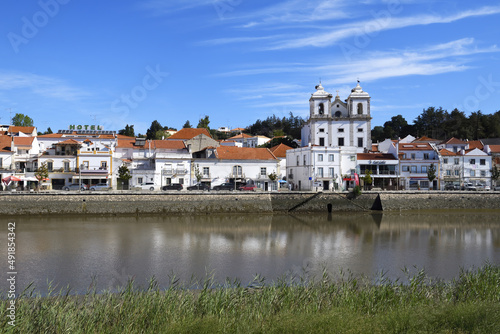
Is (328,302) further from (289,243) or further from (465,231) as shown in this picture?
(465,231)

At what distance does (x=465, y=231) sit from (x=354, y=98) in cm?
3304

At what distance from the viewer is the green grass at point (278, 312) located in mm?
11938

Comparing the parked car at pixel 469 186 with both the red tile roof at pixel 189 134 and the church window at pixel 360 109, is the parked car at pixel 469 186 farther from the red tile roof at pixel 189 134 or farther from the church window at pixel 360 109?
the red tile roof at pixel 189 134

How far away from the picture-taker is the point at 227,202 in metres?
46.9

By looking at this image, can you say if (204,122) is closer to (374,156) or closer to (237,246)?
(374,156)

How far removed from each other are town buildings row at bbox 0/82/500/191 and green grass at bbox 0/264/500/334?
1567 inches

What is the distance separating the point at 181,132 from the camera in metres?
76.6

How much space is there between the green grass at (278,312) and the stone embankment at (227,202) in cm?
3046

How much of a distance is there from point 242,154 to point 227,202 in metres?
13.2

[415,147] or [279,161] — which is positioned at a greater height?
[415,147]

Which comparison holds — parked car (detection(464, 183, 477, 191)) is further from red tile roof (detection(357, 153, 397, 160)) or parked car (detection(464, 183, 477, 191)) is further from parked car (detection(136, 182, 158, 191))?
parked car (detection(136, 182, 158, 191))

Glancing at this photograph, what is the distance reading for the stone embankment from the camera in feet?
141

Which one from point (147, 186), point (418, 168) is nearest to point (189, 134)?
point (147, 186)

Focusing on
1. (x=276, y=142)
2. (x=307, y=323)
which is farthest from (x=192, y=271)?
(x=276, y=142)
